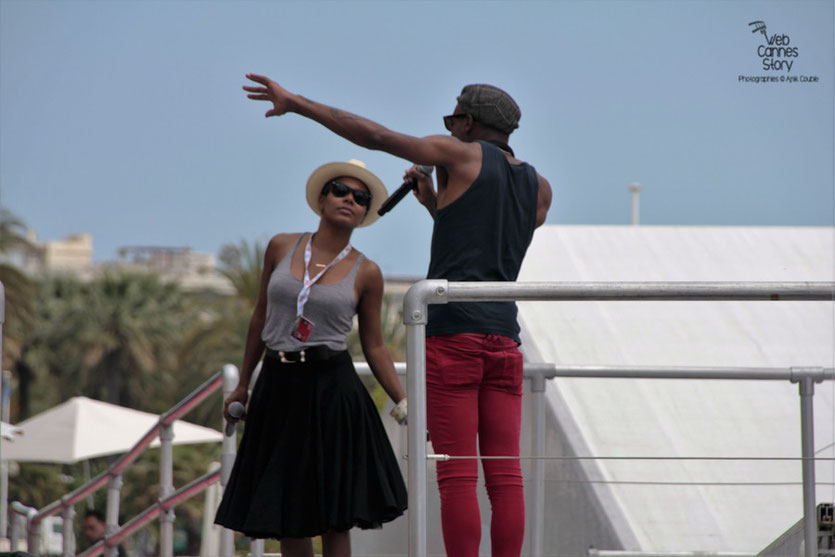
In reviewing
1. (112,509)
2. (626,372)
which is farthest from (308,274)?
(112,509)

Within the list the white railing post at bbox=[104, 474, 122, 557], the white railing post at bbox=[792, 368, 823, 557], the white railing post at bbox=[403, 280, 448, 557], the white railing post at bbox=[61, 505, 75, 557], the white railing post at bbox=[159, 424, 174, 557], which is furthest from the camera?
the white railing post at bbox=[61, 505, 75, 557]

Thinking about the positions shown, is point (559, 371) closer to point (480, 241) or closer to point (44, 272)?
point (480, 241)

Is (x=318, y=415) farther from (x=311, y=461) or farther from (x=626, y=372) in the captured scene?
(x=626, y=372)

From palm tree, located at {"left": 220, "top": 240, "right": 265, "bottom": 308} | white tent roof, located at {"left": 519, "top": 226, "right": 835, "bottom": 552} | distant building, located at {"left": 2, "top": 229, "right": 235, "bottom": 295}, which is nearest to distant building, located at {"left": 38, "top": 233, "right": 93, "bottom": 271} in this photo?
distant building, located at {"left": 2, "top": 229, "right": 235, "bottom": 295}

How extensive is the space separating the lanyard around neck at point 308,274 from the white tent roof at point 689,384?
96 centimetres

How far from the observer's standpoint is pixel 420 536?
2832 millimetres

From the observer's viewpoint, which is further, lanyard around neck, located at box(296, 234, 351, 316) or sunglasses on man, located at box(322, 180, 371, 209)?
sunglasses on man, located at box(322, 180, 371, 209)

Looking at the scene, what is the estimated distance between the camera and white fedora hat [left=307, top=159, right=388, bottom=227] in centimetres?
374

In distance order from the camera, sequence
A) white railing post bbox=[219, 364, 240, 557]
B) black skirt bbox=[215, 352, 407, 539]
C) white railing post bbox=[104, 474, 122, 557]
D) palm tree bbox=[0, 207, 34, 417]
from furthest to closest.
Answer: palm tree bbox=[0, 207, 34, 417] < white railing post bbox=[104, 474, 122, 557] < white railing post bbox=[219, 364, 240, 557] < black skirt bbox=[215, 352, 407, 539]

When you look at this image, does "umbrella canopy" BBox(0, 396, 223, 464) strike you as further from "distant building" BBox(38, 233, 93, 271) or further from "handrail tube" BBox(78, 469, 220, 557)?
"distant building" BBox(38, 233, 93, 271)

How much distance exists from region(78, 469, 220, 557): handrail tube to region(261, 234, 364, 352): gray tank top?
5.94ft

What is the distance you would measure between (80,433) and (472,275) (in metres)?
15.8

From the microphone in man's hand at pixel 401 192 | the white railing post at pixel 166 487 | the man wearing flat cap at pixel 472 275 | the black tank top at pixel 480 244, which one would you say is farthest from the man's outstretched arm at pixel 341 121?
the white railing post at pixel 166 487

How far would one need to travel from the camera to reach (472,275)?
341cm
